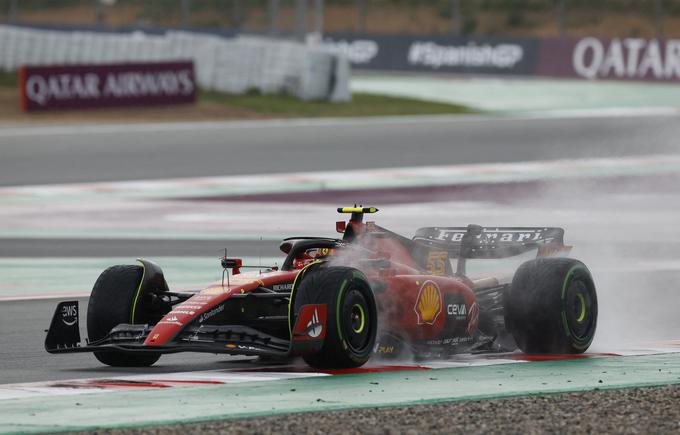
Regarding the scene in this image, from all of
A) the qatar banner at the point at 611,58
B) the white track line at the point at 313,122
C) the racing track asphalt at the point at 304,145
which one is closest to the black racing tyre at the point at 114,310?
the racing track asphalt at the point at 304,145

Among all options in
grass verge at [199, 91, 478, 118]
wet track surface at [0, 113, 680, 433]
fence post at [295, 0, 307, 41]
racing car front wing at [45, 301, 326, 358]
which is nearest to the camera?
wet track surface at [0, 113, 680, 433]

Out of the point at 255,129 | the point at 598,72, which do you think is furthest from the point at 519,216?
the point at 598,72

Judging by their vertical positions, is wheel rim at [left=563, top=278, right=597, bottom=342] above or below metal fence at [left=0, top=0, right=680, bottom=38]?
below

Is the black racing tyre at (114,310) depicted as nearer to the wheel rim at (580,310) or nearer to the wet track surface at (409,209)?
the wet track surface at (409,209)

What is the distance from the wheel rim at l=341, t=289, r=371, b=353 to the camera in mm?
9008

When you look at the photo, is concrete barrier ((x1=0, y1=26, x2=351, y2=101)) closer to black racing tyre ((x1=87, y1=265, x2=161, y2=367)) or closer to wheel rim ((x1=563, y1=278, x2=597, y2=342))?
wheel rim ((x1=563, y1=278, x2=597, y2=342))

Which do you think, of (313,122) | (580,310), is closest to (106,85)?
(313,122)

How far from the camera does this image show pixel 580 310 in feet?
33.0

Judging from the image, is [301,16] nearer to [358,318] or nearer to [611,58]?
[611,58]

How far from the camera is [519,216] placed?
19297mm

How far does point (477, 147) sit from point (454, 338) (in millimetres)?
20573

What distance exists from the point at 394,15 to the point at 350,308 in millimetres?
57673

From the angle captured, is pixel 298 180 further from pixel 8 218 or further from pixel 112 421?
pixel 112 421

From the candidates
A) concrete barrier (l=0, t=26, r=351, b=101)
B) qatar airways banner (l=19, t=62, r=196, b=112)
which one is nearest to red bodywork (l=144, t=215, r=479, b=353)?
qatar airways banner (l=19, t=62, r=196, b=112)
